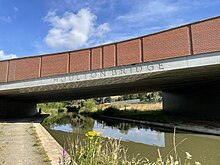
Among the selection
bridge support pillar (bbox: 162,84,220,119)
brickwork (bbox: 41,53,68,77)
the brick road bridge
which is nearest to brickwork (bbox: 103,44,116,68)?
the brick road bridge

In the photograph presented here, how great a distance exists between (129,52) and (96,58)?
85.9 inches

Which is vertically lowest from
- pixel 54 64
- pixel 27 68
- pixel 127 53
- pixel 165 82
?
pixel 165 82

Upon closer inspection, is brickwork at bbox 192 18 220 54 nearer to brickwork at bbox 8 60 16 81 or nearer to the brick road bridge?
the brick road bridge

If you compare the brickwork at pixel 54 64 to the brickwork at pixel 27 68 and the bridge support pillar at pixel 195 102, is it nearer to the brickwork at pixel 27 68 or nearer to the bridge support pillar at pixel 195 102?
the brickwork at pixel 27 68

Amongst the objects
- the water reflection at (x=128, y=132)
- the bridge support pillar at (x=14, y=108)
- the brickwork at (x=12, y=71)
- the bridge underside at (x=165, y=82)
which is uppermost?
the brickwork at (x=12, y=71)

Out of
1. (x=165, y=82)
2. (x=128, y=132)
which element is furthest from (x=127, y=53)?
(x=165, y=82)

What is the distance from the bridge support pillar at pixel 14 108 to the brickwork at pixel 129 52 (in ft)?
42.1

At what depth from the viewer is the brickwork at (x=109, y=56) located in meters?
13.6

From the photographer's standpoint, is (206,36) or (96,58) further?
(96,58)

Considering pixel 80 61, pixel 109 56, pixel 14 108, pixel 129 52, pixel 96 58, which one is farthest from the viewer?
pixel 14 108

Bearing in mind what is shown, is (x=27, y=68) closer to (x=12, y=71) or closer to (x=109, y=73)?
(x=12, y=71)

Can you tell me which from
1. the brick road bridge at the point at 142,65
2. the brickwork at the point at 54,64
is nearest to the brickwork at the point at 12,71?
the brick road bridge at the point at 142,65

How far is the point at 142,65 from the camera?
40.9 feet

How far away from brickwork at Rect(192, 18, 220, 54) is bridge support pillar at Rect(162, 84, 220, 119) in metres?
6.09
